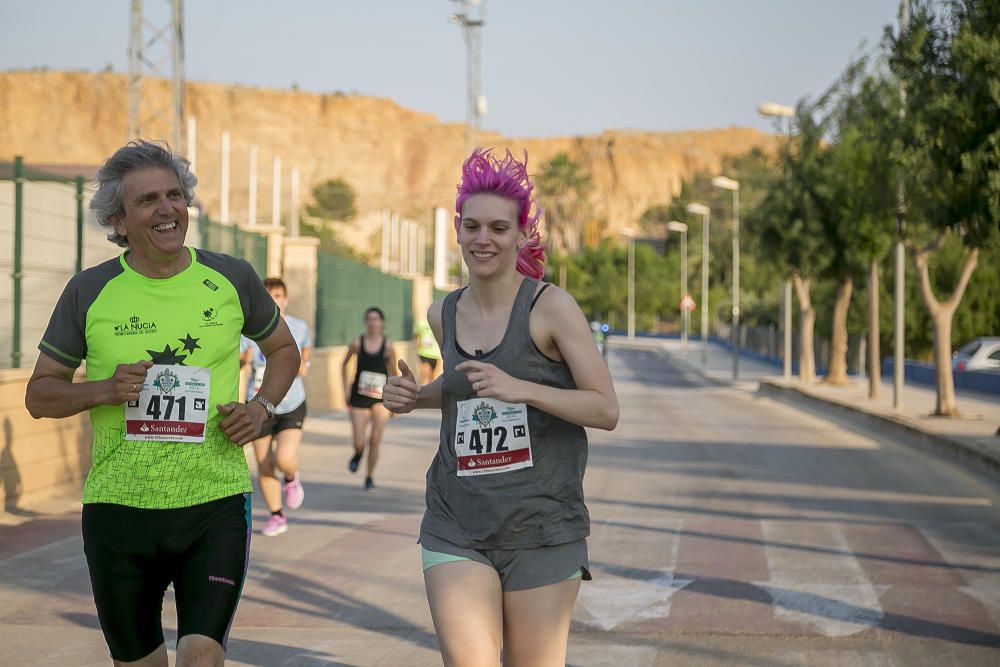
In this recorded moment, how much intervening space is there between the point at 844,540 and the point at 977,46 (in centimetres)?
974

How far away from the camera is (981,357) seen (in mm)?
38156

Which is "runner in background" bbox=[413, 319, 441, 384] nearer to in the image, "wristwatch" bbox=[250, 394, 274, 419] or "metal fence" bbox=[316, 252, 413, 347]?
"metal fence" bbox=[316, 252, 413, 347]

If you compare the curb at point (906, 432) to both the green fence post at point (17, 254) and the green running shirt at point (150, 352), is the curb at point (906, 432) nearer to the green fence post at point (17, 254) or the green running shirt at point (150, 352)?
the green fence post at point (17, 254)

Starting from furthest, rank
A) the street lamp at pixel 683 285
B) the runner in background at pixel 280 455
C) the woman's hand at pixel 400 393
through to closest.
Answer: the street lamp at pixel 683 285
the runner in background at pixel 280 455
the woman's hand at pixel 400 393

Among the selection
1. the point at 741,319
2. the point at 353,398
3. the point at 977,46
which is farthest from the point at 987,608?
the point at 741,319

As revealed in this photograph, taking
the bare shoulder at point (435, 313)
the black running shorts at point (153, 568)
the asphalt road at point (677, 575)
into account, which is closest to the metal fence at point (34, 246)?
the asphalt road at point (677, 575)

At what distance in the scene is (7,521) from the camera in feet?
36.0

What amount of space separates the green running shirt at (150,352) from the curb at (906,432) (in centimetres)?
1284

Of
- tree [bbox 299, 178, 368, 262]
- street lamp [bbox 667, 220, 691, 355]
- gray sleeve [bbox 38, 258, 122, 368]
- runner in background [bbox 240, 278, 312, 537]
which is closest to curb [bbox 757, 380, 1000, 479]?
runner in background [bbox 240, 278, 312, 537]

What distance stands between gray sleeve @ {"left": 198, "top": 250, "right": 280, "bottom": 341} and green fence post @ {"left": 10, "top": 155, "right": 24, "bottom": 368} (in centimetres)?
853

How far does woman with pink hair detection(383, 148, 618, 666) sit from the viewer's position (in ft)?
12.9

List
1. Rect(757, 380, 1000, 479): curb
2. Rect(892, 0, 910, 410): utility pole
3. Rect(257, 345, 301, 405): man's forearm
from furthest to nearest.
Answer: Rect(892, 0, 910, 410): utility pole → Rect(757, 380, 1000, 479): curb → Rect(257, 345, 301, 405): man's forearm

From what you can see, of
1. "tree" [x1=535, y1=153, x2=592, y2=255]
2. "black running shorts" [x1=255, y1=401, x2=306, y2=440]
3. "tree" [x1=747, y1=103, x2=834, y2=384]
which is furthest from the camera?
"tree" [x1=535, y1=153, x2=592, y2=255]

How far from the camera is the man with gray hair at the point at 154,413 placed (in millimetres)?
3955
